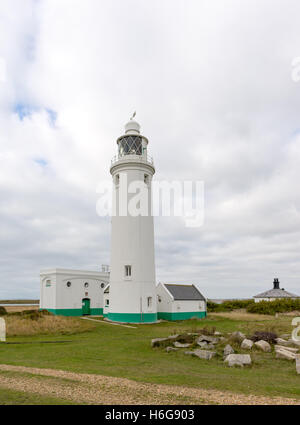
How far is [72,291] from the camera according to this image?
32.9 m

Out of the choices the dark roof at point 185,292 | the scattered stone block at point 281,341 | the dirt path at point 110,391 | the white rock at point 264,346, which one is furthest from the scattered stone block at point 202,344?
the dark roof at point 185,292

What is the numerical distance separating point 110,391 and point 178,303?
23.4 meters

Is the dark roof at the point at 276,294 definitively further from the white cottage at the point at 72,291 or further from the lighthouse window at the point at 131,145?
the lighthouse window at the point at 131,145

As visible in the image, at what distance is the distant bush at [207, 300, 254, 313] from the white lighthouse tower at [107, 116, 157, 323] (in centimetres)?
1606

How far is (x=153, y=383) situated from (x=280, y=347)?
711 cm

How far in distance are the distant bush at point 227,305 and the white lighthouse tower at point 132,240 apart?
1606 centimetres

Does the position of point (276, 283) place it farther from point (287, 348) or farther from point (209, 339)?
point (287, 348)

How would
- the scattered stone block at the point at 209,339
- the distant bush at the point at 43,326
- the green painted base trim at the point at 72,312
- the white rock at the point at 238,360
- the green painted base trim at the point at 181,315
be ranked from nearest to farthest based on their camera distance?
1. the white rock at the point at 238,360
2. the scattered stone block at the point at 209,339
3. the distant bush at the point at 43,326
4. the green painted base trim at the point at 181,315
5. the green painted base trim at the point at 72,312

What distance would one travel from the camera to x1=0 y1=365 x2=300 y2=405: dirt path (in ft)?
21.9

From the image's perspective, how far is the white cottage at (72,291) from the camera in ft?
104

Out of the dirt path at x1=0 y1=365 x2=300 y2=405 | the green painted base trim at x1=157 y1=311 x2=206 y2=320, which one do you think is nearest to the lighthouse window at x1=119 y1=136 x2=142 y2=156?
the green painted base trim at x1=157 y1=311 x2=206 y2=320

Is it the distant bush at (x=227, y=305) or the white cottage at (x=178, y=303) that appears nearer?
the white cottage at (x=178, y=303)

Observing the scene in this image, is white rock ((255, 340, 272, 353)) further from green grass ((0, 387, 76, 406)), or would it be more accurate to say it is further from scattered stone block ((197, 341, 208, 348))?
green grass ((0, 387, 76, 406))

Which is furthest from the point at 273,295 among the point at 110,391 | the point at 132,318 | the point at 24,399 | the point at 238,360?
the point at 24,399
